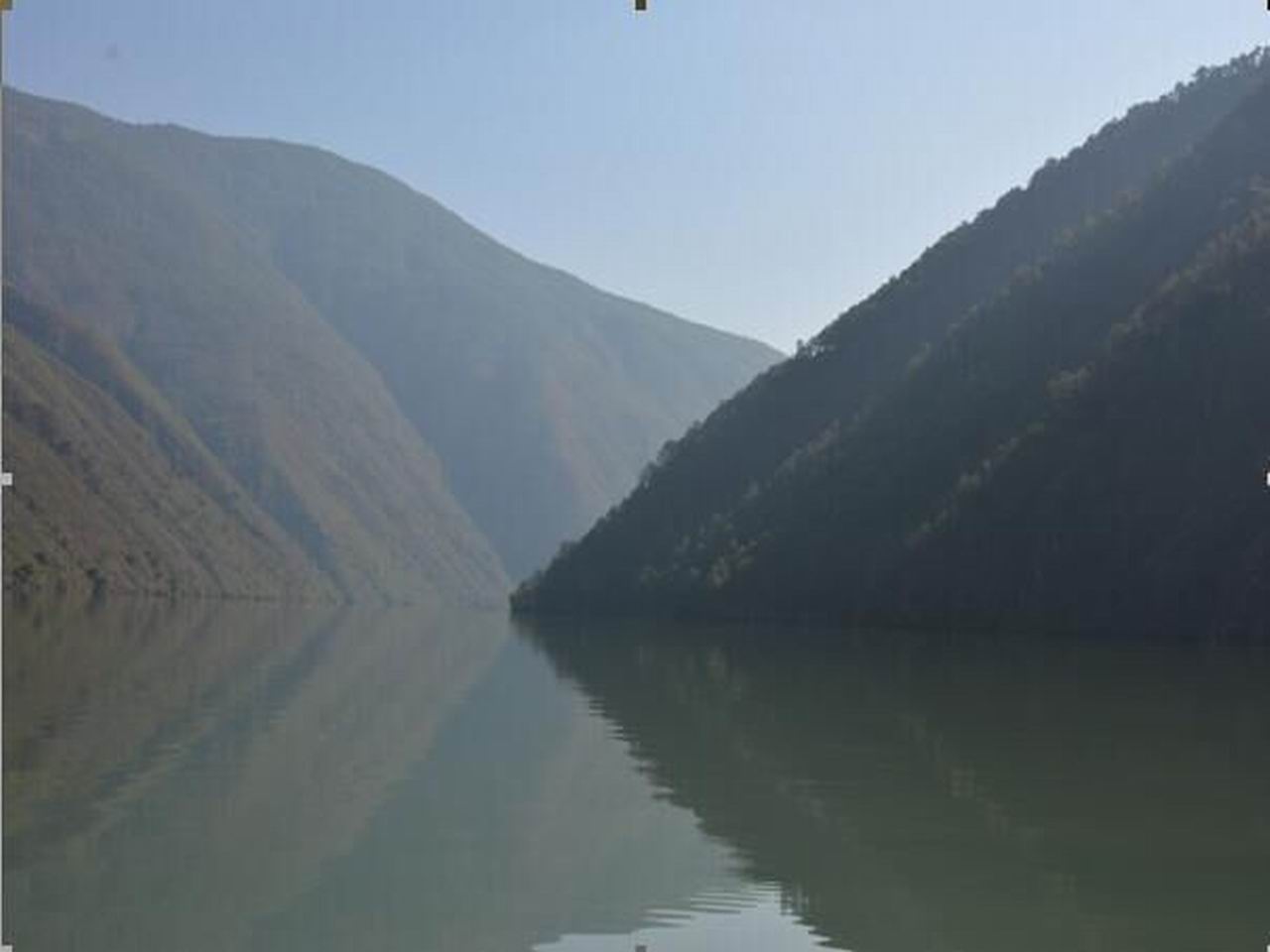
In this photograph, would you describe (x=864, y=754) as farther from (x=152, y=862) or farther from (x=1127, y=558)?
(x=1127, y=558)

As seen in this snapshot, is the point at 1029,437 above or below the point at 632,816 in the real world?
above

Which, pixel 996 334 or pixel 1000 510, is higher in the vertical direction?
pixel 996 334

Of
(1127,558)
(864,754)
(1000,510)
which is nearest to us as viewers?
(864,754)

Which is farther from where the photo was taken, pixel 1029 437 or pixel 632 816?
pixel 1029 437

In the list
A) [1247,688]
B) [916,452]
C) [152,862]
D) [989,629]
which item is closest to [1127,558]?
[989,629]
